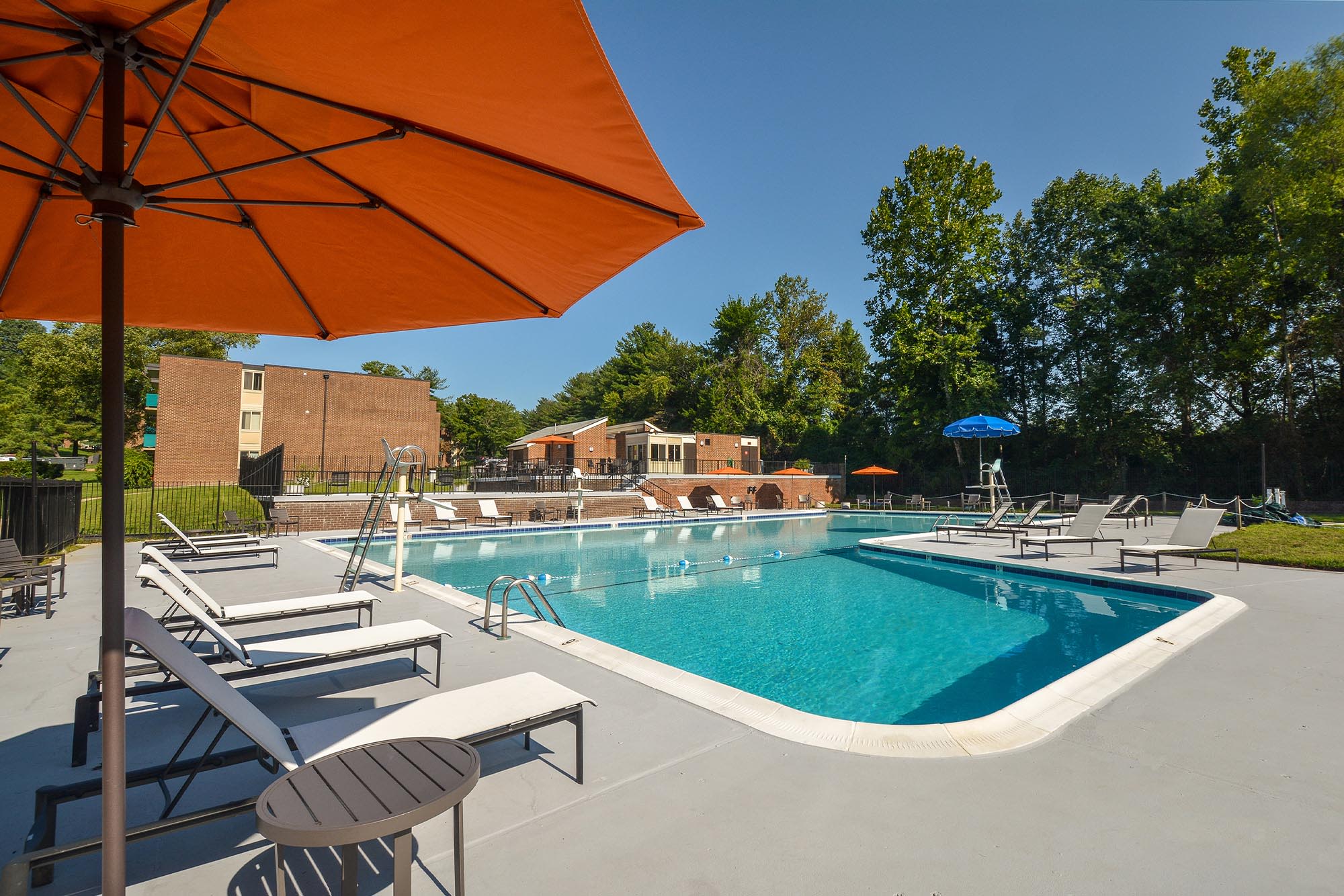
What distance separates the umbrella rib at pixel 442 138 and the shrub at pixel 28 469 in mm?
13882

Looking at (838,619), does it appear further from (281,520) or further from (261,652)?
(281,520)

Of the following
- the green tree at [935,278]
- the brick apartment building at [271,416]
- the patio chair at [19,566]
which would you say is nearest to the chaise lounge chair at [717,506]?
the green tree at [935,278]

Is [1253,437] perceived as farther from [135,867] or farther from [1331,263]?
[135,867]

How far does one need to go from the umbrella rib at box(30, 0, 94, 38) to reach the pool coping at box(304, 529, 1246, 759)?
382cm

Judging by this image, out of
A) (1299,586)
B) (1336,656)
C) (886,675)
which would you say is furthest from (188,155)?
(1299,586)

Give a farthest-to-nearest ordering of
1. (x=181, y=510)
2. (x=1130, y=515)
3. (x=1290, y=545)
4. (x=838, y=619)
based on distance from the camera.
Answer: (x=1130, y=515) < (x=181, y=510) < (x=1290, y=545) < (x=838, y=619)

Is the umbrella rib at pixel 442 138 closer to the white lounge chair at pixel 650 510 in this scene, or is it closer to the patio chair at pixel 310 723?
the patio chair at pixel 310 723

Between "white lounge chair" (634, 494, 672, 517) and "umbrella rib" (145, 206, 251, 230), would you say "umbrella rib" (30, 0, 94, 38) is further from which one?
"white lounge chair" (634, 494, 672, 517)

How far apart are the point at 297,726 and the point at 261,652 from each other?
4.21 feet

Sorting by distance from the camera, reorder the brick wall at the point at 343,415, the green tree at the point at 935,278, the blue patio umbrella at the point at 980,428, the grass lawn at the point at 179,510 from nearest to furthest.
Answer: the grass lawn at the point at 179,510, the blue patio umbrella at the point at 980,428, the green tree at the point at 935,278, the brick wall at the point at 343,415

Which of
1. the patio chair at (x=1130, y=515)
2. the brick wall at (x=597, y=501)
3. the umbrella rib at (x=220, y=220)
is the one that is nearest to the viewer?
the umbrella rib at (x=220, y=220)

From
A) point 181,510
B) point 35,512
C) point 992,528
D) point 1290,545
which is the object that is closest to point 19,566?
point 35,512

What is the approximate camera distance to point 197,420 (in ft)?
96.2

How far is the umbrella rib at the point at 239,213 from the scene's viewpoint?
206 centimetres
